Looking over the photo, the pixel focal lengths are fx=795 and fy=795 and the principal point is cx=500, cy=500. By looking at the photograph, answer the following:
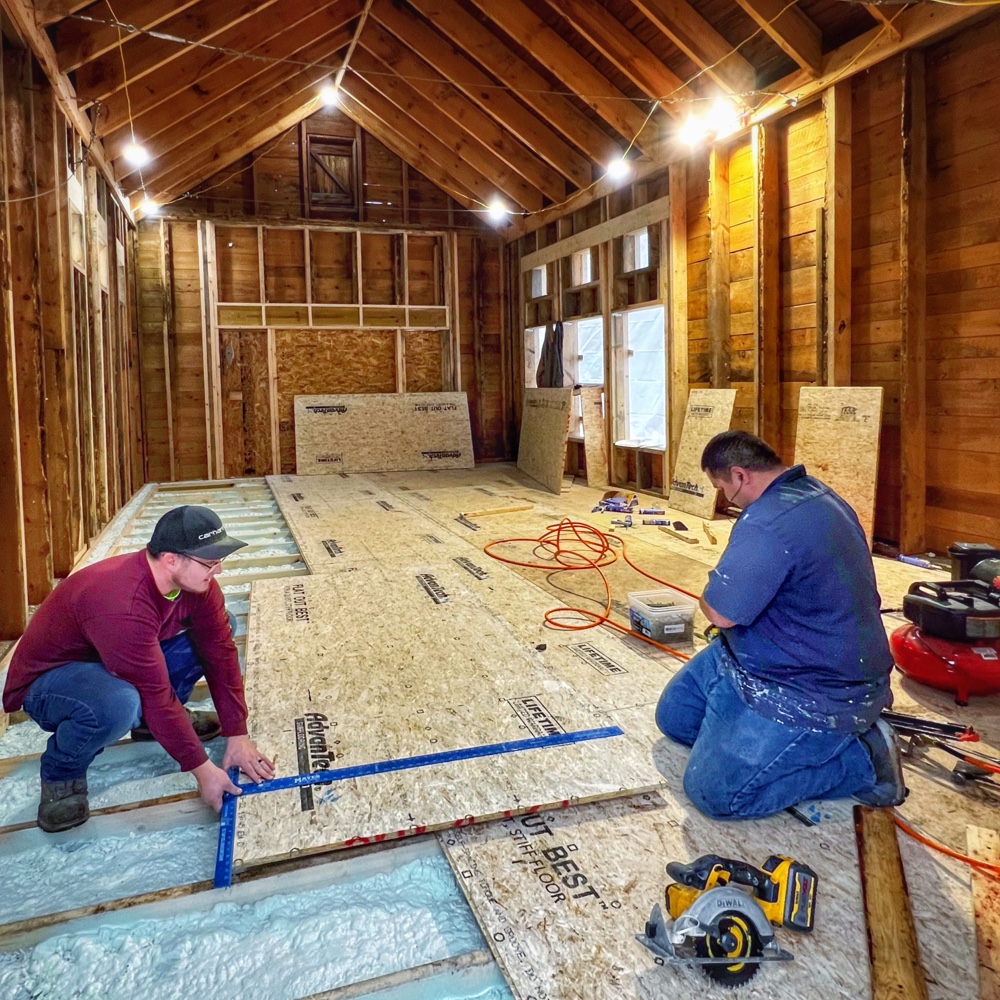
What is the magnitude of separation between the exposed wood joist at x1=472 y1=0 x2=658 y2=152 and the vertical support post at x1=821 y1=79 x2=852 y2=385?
2.02 m

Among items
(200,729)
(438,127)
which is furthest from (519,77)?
(200,729)

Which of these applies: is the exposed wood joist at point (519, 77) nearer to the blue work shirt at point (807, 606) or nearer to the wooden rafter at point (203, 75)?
the wooden rafter at point (203, 75)

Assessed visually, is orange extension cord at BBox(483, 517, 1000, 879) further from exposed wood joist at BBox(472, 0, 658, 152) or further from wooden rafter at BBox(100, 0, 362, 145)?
wooden rafter at BBox(100, 0, 362, 145)

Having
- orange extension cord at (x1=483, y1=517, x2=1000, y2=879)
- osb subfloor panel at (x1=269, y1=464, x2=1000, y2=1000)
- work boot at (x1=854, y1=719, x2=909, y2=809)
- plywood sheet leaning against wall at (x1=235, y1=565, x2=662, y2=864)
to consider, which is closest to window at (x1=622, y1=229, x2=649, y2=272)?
osb subfloor panel at (x1=269, y1=464, x2=1000, y2=1000)

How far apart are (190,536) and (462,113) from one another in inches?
284

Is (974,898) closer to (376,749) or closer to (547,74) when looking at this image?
(376,749)

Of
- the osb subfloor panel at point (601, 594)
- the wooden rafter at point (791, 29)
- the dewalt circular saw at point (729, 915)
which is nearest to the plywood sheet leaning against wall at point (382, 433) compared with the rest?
the osb subfloor panel at point (601, 594)

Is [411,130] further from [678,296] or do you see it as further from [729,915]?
[729,915]

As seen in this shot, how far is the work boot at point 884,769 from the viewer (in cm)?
208

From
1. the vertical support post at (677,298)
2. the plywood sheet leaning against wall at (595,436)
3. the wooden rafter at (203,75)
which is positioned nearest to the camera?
the wooden rafter at (203,75)

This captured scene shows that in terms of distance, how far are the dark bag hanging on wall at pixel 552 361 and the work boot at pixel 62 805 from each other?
23.4 ft

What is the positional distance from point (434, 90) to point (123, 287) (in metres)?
3.59

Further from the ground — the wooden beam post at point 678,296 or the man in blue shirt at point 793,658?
the wooden beam post at point 678,296

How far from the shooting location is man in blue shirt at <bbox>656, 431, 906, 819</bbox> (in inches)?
77.9
